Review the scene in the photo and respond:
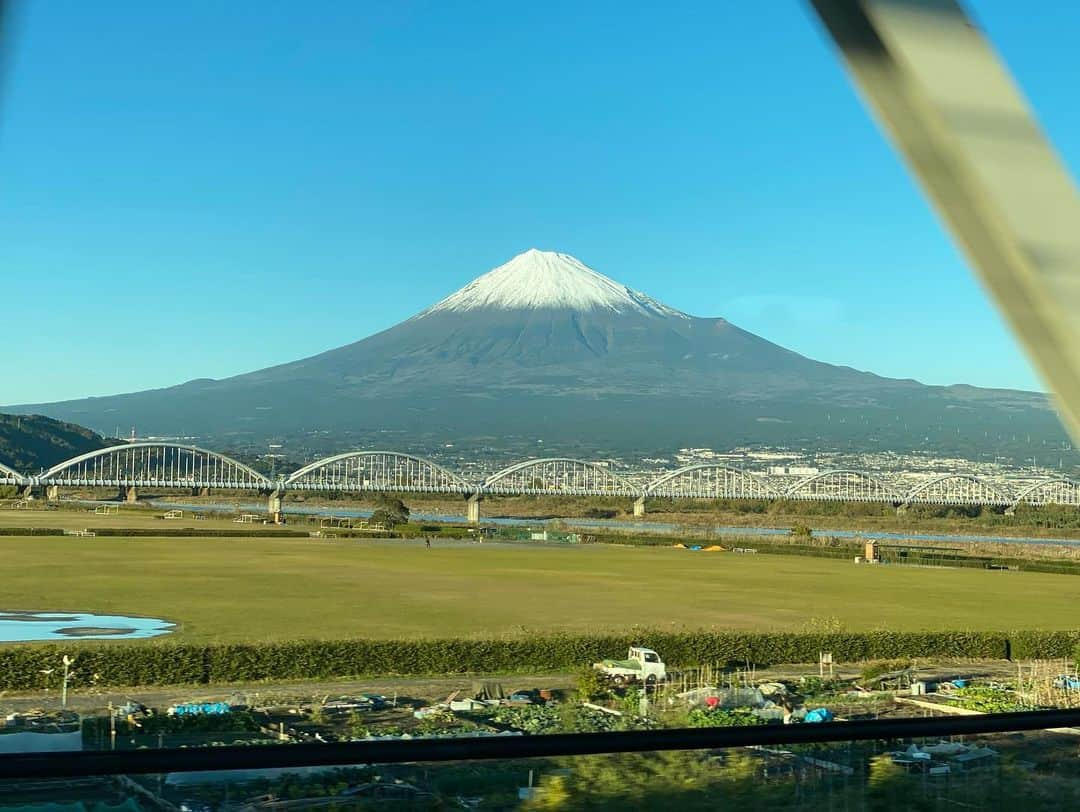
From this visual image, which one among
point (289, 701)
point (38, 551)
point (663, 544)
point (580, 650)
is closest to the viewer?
point (289, 701)

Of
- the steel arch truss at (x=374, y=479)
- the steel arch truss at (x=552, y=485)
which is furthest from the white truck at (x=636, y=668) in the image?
the steel arch truss at (x=552, y=485)

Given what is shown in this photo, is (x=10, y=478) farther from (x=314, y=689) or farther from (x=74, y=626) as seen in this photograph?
(x=314, y=689)

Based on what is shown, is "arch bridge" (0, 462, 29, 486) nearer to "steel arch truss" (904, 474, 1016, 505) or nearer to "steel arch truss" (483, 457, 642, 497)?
"steel arch truss" (483, 457, 642, 497)

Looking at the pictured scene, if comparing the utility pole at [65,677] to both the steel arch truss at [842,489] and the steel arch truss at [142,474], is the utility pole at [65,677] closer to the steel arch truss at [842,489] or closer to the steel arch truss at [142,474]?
the steel arch truss at [142,474]

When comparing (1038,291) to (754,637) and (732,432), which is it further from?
(732,432)

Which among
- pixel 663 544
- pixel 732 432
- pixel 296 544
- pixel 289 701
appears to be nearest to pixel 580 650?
pixel 289 701

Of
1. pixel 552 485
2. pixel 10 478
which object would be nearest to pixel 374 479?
pixel 552 485

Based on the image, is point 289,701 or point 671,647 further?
point 671,647
